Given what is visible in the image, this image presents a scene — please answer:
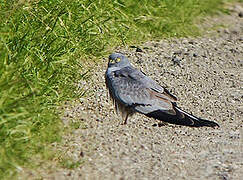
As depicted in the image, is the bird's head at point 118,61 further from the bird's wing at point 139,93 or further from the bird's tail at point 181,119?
the bird's tail at point 181,119

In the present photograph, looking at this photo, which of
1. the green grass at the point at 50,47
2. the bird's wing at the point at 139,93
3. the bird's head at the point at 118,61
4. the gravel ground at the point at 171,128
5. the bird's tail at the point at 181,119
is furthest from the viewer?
the bird's head at the point at 118,61

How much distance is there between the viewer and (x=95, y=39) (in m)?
6.35

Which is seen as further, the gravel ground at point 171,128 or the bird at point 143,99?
the bird at point 143,99

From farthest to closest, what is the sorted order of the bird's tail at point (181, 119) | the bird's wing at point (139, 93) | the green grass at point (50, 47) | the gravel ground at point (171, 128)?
the bird's wing at point (139, 93)
the bird's tail at point (181, 119)
the gravel ground at point (171, 128)
the green grass at point (50, 47)

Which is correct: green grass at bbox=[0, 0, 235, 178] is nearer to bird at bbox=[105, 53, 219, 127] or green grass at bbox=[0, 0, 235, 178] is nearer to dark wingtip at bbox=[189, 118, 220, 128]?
bird at bbox=[105, 53, 219, 127]

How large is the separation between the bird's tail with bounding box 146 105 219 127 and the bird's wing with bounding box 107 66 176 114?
0.04 meters

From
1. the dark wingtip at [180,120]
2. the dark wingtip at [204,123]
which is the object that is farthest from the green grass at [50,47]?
the dark wingtip at [204,123]

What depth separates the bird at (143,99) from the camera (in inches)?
204

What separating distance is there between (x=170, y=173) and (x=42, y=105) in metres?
1.13

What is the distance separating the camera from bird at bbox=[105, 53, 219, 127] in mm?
5191

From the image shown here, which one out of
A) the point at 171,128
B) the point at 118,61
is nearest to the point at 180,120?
the point at 171,128

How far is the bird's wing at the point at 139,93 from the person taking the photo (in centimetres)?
527

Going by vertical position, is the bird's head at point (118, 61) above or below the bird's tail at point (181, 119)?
above

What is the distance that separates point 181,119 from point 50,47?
4.49 ft
